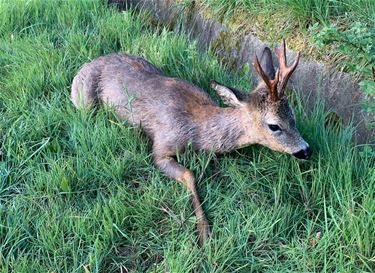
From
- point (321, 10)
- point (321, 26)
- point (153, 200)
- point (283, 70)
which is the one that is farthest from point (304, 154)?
point (321, 10)

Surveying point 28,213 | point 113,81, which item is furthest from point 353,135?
point 28,213

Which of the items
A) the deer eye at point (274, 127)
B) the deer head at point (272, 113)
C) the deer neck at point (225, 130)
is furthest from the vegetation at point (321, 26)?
the deer neck at point (225, 130)

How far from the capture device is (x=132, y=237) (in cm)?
327

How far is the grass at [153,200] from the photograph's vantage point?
3051mm

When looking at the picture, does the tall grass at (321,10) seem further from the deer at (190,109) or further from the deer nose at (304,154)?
the deer nose at (304,154)

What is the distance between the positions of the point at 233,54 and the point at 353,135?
4.98 feet

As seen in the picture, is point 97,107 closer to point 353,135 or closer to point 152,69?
point 152,69

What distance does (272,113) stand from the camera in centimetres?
362

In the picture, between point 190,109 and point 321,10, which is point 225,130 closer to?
point 190,109

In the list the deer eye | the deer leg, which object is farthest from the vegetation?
the deer leg

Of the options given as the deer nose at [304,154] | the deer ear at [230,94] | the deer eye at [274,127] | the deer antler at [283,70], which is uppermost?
the deer antler at [283,70]

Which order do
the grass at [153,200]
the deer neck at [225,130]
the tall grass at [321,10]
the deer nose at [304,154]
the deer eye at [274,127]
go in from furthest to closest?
the tall grass at [321,10], the deer neck at [225,130], the deer eye at [274,127], the deer nose at [304,154], the grass at [153,200]

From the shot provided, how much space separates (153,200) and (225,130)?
29.7 inches

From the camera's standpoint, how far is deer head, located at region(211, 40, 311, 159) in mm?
3531
